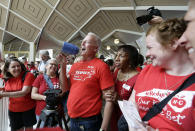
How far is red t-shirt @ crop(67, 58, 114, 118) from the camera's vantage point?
5.01 ft

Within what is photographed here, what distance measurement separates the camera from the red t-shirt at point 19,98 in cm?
227

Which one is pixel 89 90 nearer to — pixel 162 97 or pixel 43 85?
pixel 162 97

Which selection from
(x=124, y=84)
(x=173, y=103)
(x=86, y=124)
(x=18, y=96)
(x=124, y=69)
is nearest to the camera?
(x=173, y=103)

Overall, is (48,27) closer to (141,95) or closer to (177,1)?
(177,1)

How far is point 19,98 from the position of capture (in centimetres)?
227

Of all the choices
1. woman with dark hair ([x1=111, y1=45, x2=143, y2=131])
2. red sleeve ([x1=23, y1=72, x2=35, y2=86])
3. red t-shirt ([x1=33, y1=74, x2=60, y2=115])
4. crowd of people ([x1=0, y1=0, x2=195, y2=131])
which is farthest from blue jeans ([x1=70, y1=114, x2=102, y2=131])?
red sleeve ([x1=23, y1=72, x2=35, y2=86])

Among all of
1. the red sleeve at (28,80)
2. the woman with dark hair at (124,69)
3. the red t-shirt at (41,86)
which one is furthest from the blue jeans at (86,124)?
the red sleeve at (28,80)

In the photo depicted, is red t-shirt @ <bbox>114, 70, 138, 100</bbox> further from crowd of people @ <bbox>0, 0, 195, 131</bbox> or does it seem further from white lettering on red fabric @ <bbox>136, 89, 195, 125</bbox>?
white lettering on red fabric @ <bbox>136, 89, 195, 125</bbox>

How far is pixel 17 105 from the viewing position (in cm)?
227

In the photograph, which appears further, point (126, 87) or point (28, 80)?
point (28, 80)

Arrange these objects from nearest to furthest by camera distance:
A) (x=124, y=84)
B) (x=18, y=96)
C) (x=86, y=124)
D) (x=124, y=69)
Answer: (x=86, y=124)
(x=124, y=84)
(x=124, y=69)
(x=18, y=96)

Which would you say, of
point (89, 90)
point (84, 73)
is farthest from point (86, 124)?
point (84, 73)

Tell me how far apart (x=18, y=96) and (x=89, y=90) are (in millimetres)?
1309

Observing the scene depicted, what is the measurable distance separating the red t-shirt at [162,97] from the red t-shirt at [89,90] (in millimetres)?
531
